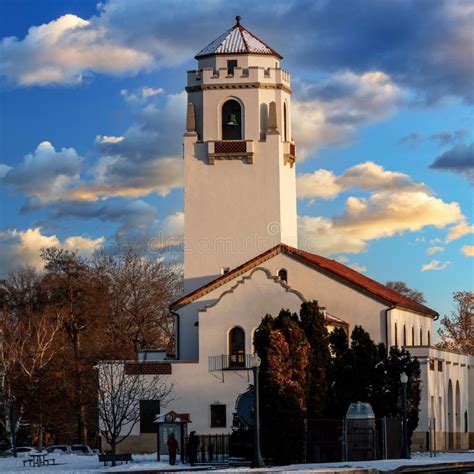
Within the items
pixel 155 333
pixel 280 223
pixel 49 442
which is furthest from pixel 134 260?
pixel 280 223

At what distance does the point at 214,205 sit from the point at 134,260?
19991 mm

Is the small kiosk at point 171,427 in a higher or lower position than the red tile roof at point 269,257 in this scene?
lower

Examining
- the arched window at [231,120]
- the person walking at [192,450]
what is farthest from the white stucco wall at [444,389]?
the person walking at [192,450]

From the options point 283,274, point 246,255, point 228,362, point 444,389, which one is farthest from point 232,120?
point 444,389

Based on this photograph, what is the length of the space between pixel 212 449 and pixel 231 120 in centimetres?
2404

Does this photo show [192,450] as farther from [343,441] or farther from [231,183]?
[231,183]

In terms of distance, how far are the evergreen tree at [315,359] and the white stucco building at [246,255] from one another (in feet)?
44.7

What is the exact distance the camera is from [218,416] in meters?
66.5

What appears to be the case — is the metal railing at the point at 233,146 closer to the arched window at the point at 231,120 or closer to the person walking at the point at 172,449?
the arched window at the point at 231,120

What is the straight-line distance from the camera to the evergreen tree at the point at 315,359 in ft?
169

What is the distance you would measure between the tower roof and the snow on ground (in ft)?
80.6

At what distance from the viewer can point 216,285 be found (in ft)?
229

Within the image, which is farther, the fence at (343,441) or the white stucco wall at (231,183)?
the white stucco wall at (231,183)

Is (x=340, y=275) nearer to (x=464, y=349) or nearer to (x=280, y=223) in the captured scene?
(x=280, y=223)
